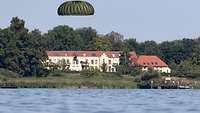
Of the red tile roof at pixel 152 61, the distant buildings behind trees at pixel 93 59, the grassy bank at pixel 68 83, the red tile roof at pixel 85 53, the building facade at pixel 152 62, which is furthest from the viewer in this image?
the red tile roof at pixel 85 53

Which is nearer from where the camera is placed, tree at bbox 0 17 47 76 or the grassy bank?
the grassy bank

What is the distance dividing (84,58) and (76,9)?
13663cm

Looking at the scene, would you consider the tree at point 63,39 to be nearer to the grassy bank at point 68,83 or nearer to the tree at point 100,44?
the tree at point 100,44

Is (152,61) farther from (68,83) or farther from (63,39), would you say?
(68,83)

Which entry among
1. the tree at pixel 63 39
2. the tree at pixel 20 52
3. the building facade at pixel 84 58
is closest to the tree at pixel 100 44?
the building facade at pixel 84 58

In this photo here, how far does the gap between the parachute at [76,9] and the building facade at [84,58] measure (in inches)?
5158

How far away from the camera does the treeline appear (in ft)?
401

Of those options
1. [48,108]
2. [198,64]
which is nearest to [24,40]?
[198,64]

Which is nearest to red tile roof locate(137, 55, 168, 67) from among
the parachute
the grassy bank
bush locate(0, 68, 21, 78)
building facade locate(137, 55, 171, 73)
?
building facade locate(137, 55, 171, 73)

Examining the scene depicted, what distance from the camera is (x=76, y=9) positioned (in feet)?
140

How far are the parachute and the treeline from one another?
256 ft

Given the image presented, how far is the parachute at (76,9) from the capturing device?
140 feet

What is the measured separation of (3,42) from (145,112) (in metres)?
85.6

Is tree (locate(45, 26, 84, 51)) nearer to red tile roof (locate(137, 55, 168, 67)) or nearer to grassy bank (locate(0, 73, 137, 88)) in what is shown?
red tile roof (locate(137, 55, 168, 67))
